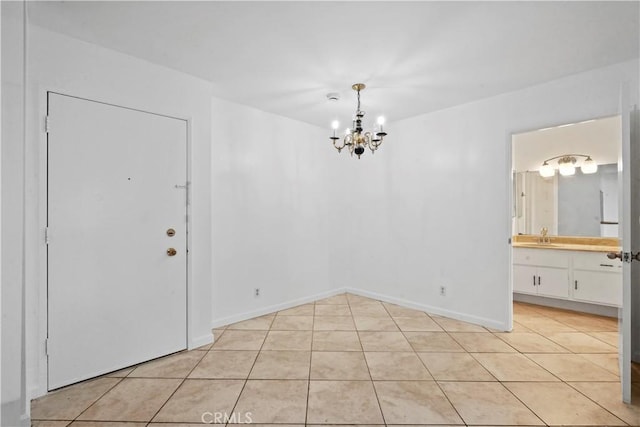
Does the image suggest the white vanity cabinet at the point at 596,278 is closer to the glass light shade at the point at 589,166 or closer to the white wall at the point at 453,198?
the glass light shade at the point at 589,166

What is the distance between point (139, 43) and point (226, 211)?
177 centimetres

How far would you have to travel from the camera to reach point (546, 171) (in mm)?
4602

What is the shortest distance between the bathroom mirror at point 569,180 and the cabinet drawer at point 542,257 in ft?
1.89

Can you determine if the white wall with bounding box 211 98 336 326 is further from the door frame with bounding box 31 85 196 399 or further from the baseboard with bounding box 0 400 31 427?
the baseboard with bounding box 0 400 31 427

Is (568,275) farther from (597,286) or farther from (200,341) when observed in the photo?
(200,341)

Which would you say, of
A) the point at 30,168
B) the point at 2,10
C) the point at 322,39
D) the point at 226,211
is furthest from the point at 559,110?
the point at 30,168

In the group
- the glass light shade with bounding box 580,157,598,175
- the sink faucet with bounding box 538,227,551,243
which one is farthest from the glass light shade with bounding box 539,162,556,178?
the sink faucet with bounding box 538,227,551,243

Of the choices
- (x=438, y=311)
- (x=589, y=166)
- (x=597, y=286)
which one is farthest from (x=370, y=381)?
(x=589, y=166)

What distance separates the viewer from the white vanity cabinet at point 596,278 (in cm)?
367

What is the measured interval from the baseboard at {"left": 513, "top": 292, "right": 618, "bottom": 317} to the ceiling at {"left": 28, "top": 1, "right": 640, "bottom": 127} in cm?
291

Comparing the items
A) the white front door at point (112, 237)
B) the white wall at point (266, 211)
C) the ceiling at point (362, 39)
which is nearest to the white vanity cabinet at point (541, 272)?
the ceiling at point (362, 39)

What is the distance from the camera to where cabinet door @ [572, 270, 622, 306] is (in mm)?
3659

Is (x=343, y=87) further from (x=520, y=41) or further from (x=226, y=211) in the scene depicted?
(x=226, y=211)

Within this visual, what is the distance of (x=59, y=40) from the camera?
2.23 meters
